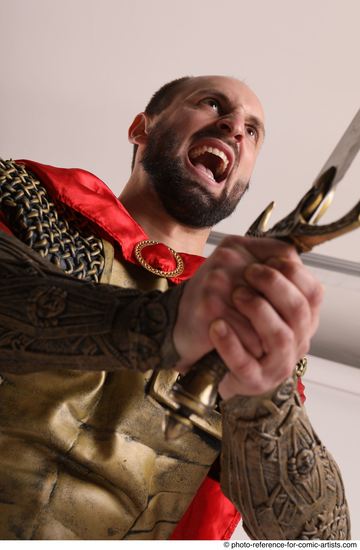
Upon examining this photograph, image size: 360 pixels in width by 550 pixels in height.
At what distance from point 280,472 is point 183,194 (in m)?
0.60

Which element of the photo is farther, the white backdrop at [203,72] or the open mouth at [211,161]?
the white backdrop at [203,72]

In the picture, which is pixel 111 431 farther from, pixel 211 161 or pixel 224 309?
pixel 211 161

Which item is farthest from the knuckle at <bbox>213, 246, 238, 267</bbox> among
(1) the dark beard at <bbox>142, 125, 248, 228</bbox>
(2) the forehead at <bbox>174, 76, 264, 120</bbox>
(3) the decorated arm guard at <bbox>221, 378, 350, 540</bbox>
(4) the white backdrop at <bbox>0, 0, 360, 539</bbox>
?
(4) the white backdrop at <bbox>0, 0, 360, 539</bbox>

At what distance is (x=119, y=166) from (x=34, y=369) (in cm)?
148

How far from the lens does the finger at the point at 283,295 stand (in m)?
0.63

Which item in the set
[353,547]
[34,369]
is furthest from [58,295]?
[353,547]

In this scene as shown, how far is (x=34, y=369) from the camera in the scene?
0.77 meters

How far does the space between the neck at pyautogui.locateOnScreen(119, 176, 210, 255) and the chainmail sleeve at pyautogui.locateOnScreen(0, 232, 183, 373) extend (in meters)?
0.57

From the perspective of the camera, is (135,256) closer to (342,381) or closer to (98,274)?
(98,274)

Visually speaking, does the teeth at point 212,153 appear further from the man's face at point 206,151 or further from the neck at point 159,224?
the neck at point 159,224

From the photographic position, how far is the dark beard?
134cm

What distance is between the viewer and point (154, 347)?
701 millimetres

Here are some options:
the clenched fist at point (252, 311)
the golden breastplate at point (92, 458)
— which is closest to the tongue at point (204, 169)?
the golden breastplate at point (92, 458)

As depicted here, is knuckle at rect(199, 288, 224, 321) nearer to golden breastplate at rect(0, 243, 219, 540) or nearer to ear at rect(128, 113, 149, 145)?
golden breastplate at rect(0, 243, 219, 540)
